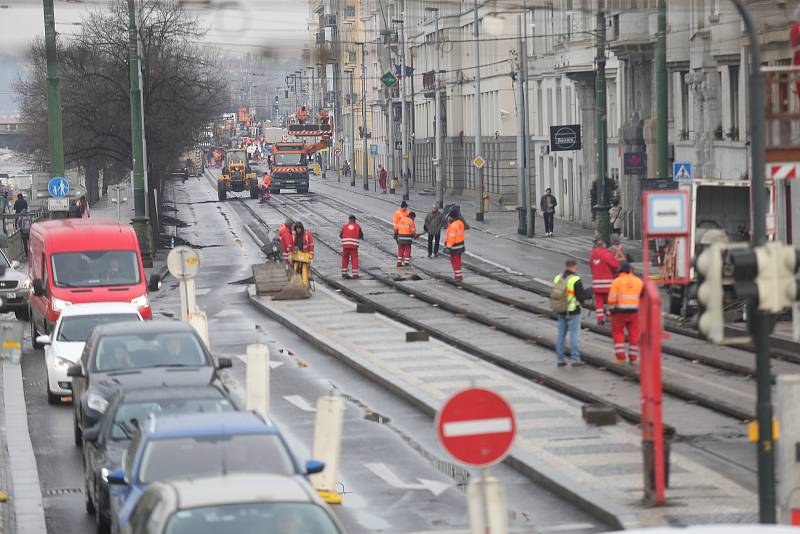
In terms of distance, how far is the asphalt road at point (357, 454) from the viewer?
16047mm

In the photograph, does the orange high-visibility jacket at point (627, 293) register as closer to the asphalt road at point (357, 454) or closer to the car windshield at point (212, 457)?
the asphalt road at point (357, 454)

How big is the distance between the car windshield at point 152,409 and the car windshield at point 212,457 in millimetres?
2994

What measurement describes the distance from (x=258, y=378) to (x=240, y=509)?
8.56 metres

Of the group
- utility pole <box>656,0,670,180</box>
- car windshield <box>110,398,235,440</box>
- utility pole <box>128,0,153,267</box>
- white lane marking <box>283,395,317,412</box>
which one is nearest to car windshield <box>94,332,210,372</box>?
car windshield <box>110,398,235,440</box>

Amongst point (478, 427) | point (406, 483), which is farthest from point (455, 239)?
point (478, 427)

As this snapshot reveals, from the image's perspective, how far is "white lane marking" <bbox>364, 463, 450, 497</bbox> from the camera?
1748 cm

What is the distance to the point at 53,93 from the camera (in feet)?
122

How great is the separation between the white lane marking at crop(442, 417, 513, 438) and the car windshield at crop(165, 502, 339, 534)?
1056mm

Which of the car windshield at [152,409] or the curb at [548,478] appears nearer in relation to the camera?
the curb at [548,478]

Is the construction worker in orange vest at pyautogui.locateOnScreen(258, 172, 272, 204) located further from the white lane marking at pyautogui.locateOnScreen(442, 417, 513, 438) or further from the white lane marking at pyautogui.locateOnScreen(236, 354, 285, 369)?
the white lane marking at pyautogui.locateOnScreen(442, 417, 513, 438)

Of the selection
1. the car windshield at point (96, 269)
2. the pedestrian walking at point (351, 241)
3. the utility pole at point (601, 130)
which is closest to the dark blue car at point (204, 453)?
the car windshield at point (96, 269)

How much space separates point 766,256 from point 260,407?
333 inches

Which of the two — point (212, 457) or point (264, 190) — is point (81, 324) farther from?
point (264, 190)

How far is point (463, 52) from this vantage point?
305 feet
